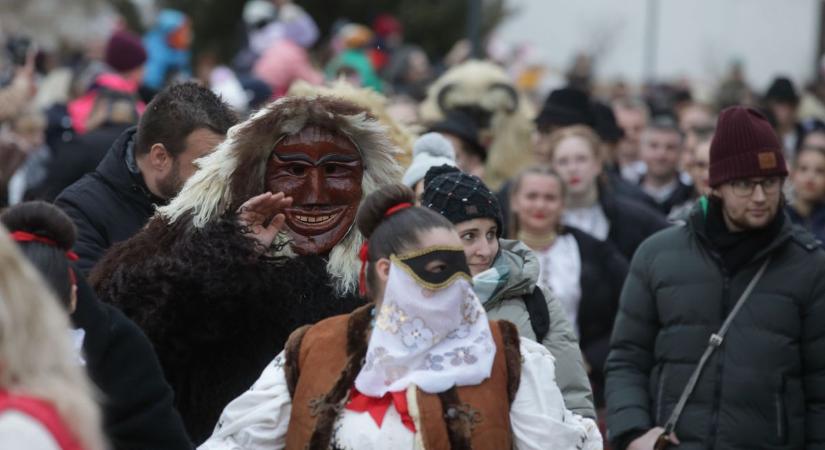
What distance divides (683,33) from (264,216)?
3730 centimetres

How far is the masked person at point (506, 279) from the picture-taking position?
5.62 m

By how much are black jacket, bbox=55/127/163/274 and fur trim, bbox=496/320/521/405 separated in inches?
85.0

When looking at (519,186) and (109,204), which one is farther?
(519,186)

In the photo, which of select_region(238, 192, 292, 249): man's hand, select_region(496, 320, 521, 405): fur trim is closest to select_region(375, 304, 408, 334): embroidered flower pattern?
select_region(496, 320, 521, 405): fur trim

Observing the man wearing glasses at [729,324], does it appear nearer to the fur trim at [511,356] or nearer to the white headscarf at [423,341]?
the fur trim at [511,356]

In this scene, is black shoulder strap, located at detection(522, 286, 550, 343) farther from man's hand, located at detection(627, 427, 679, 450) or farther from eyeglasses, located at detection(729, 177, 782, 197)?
eyeglasses, located at detection(729, 177, 782, 197)

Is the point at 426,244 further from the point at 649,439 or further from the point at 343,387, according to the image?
the point at 649,439

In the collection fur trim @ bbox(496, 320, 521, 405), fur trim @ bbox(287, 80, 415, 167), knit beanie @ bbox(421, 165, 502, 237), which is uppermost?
fur trim @ bbox(287, 80, 415, 167)

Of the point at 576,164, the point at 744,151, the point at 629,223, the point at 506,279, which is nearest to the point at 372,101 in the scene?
the point at 576,164

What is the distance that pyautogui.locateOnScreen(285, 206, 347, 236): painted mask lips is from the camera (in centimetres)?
596

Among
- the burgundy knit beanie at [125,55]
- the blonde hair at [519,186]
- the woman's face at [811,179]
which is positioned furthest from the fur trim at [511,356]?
the burgundy knit beanie at [125,55]

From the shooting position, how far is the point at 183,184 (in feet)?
21.0

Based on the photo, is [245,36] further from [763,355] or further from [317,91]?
[763,355]

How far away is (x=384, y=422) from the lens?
459 cm
